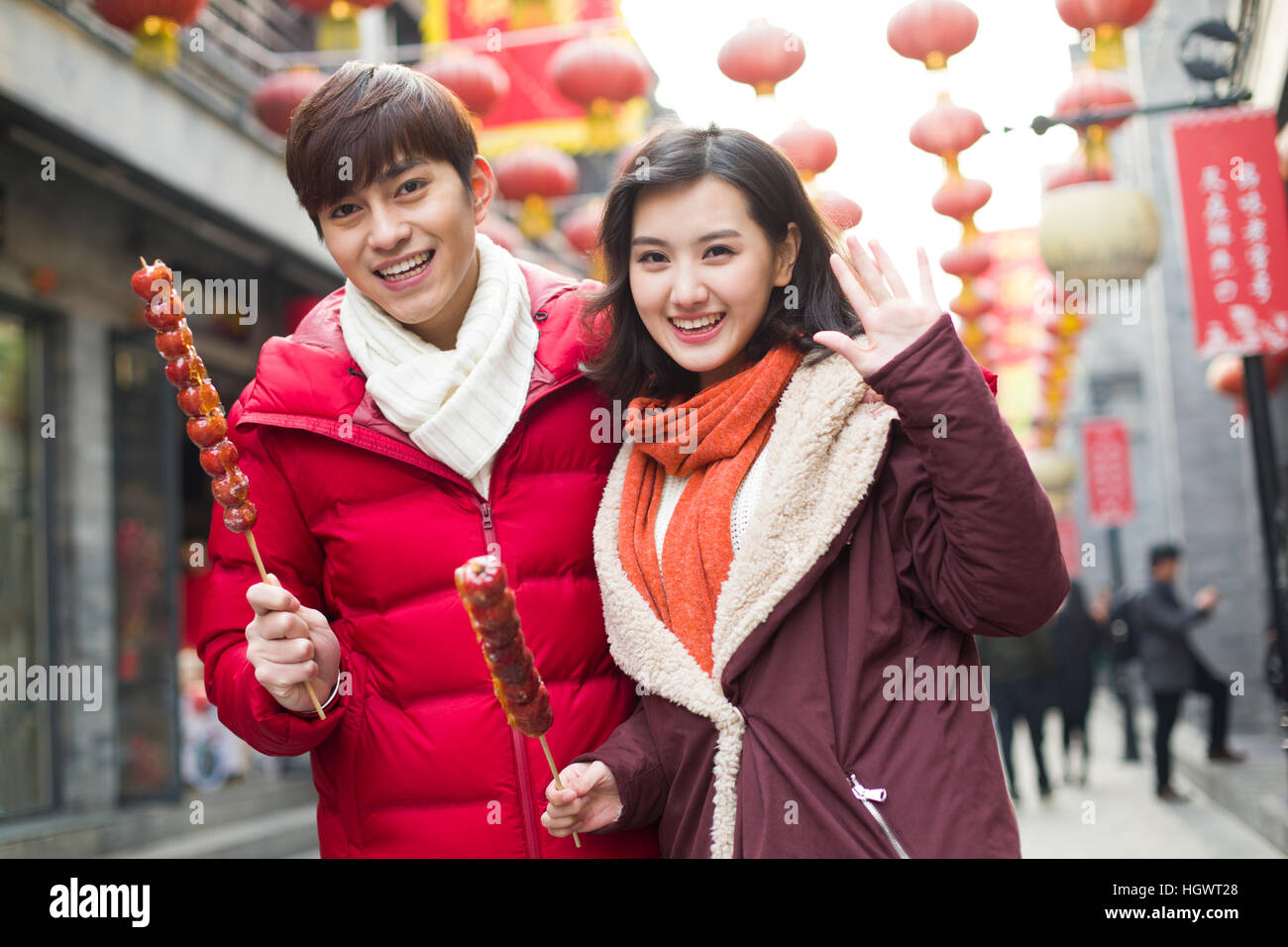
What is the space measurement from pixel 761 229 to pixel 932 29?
15.1 ft

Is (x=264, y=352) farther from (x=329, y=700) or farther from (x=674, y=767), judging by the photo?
(x=674, y=767)

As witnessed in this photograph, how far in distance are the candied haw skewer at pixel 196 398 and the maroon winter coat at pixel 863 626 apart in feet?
2.73

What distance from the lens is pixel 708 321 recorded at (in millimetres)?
2699

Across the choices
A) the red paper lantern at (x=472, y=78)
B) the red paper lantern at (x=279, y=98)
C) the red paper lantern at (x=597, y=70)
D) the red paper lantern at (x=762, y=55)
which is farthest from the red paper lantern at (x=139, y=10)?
the red paper lantern at (x=762, y=55)

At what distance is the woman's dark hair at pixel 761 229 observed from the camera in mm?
2701

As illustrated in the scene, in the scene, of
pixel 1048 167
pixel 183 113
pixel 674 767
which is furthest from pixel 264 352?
pixel 1048 167

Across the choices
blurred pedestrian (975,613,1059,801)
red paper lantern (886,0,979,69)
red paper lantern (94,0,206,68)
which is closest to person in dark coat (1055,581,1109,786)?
blurred pedestrian (975,613,1059,801)

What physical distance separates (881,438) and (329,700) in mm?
1328

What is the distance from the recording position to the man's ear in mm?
3045

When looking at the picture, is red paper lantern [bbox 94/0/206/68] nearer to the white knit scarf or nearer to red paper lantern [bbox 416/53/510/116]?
red paper lantern [bbox 416/53/510/116]

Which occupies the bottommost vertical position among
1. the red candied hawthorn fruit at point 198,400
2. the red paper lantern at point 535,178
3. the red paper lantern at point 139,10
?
the red candied hawthorn fruit at point 198,400

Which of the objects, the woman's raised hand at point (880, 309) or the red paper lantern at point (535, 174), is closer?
the woman's raised hand at point (880, 309)

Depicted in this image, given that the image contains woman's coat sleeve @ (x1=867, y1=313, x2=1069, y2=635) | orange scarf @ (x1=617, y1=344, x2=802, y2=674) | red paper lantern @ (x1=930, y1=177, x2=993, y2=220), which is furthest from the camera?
red paper lantern @ (x1=930, y1=177, x2=993, y2=220)

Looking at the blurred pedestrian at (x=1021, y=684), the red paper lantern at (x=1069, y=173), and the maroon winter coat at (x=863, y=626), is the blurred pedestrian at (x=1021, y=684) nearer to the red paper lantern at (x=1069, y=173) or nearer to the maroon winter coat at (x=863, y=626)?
the red paper lantern at (x=1069, y=173)
